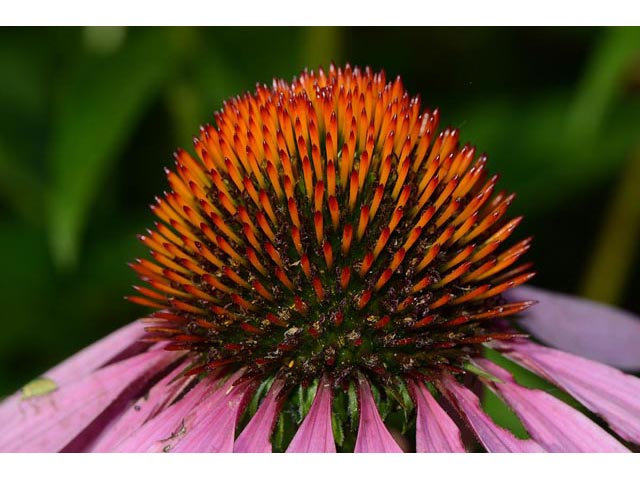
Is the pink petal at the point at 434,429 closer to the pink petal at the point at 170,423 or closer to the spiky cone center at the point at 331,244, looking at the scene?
the spiky cone center at the point at 331,244

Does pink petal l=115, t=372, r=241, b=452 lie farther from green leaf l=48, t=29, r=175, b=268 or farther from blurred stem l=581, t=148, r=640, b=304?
blurred stem l=581, t=148, r=640, b=304

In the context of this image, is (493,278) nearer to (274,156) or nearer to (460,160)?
(460,160)

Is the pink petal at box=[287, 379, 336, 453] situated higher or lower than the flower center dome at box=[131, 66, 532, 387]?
lower

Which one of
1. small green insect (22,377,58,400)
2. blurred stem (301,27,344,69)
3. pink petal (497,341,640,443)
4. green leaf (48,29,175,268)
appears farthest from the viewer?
blurred stem (301,27,344,69)

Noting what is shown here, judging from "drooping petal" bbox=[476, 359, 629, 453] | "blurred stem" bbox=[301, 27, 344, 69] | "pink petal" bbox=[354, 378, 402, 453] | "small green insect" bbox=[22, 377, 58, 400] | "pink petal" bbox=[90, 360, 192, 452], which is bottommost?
"drooping petal" bbox=[476, 359, 629, 453]

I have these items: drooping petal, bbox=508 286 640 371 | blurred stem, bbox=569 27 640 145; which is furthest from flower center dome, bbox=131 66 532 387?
blurred stem, bbox=569 27 640 145

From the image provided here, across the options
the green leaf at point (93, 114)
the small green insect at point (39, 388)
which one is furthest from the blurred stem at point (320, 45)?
the small green insect at point (39, 388)

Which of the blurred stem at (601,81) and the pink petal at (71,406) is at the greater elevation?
the blurred stem at (601,81)
